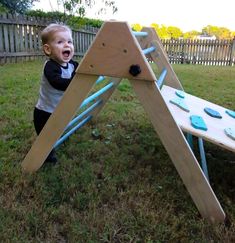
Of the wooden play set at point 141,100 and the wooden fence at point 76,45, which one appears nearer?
the wooden play set at point 141,100

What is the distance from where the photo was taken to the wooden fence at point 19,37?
7.36 meters

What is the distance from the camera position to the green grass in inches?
57.4

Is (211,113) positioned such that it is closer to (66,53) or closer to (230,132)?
(230,132)

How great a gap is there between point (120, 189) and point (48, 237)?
549 millimetres

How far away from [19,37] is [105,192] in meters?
6.89

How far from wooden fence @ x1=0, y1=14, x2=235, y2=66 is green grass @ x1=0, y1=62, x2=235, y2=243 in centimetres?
520

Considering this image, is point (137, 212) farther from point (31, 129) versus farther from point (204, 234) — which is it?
point (31, 129)

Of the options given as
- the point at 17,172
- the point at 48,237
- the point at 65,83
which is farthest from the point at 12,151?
the point at 48,237

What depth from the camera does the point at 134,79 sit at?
5.16 ft

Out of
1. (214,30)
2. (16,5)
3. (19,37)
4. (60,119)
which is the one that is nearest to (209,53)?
(16,5)

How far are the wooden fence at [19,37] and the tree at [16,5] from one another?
5.85 ft

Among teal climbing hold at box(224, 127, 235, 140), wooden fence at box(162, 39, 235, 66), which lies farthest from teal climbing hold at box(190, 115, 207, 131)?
wooden fence at box(162, 39, 235, 66)

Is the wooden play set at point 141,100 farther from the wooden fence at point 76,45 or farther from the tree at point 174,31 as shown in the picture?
the tree at point 174,31

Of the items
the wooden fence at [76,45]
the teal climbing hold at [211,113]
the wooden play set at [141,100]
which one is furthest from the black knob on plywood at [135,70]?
the wooden fence at [76,45]
